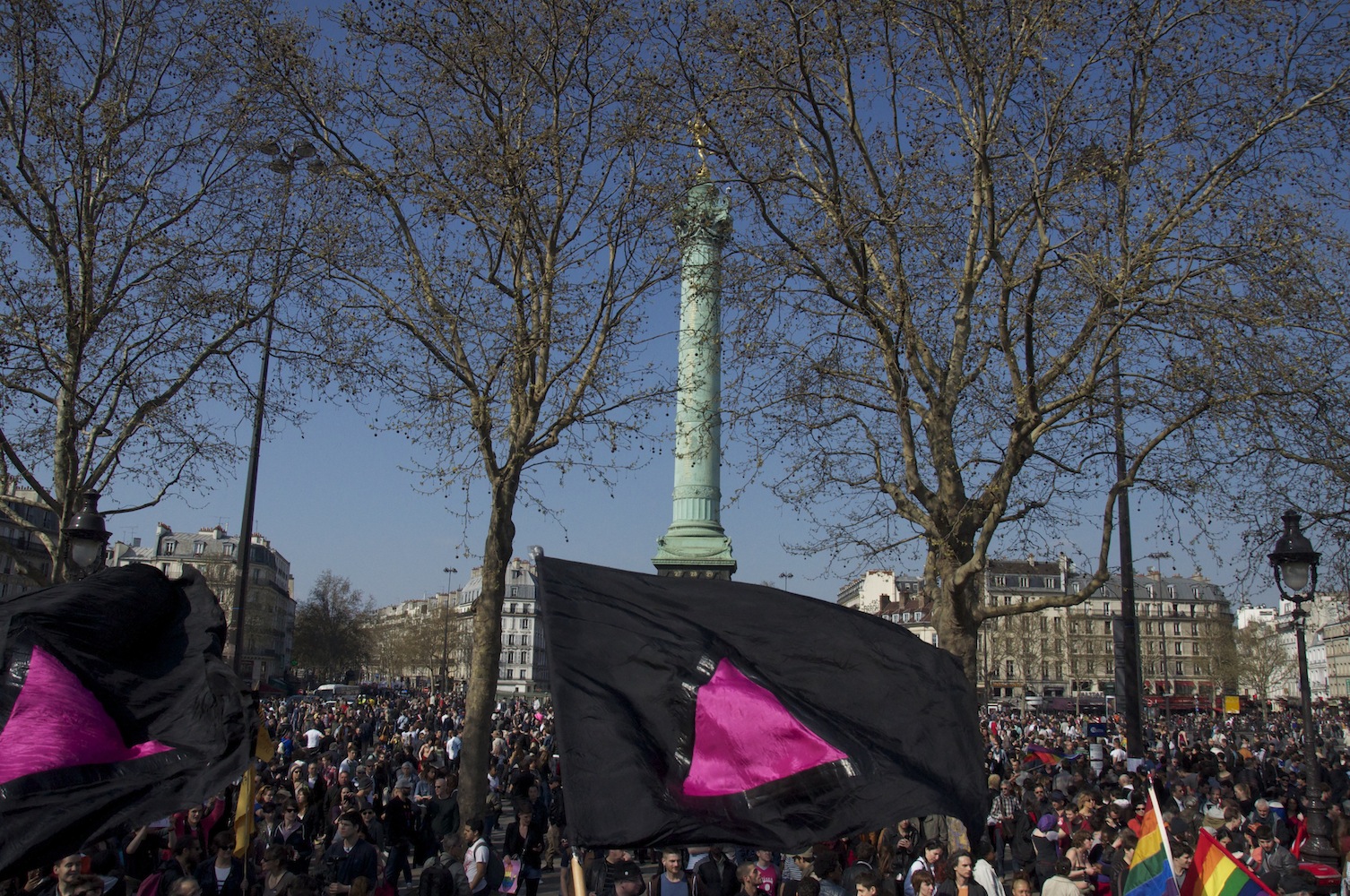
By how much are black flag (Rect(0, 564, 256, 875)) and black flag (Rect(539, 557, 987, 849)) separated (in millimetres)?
2614

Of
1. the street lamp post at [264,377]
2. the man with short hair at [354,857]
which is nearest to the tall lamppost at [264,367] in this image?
the street lamp post at [264,377]

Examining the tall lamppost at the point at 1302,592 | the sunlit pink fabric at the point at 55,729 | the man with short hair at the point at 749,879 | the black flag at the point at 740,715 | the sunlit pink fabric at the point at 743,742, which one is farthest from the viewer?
the tall lamppost at the point at 1302,592

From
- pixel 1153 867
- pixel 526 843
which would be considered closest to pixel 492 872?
pixel 526 843

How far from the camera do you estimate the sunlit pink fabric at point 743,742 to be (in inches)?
156

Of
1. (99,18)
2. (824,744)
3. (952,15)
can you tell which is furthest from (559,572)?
(99,18)

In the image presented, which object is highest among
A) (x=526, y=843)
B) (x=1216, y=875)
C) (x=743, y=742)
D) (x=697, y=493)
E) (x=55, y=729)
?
(x=697, y=493)

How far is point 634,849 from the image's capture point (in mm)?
4055

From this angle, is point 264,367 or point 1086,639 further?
point 1086,639

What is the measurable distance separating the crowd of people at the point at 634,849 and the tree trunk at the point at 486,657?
0.17m

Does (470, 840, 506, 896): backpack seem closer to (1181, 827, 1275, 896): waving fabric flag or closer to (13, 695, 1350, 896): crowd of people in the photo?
(13, 695, 1350, 896): crowd of people

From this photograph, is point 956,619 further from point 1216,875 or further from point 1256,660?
point 1256,660

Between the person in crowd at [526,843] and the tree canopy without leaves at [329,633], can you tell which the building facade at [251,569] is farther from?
the person in crowd at [526,843]

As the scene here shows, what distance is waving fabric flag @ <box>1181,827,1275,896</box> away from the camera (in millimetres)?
5469

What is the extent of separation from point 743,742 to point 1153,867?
110 inches
